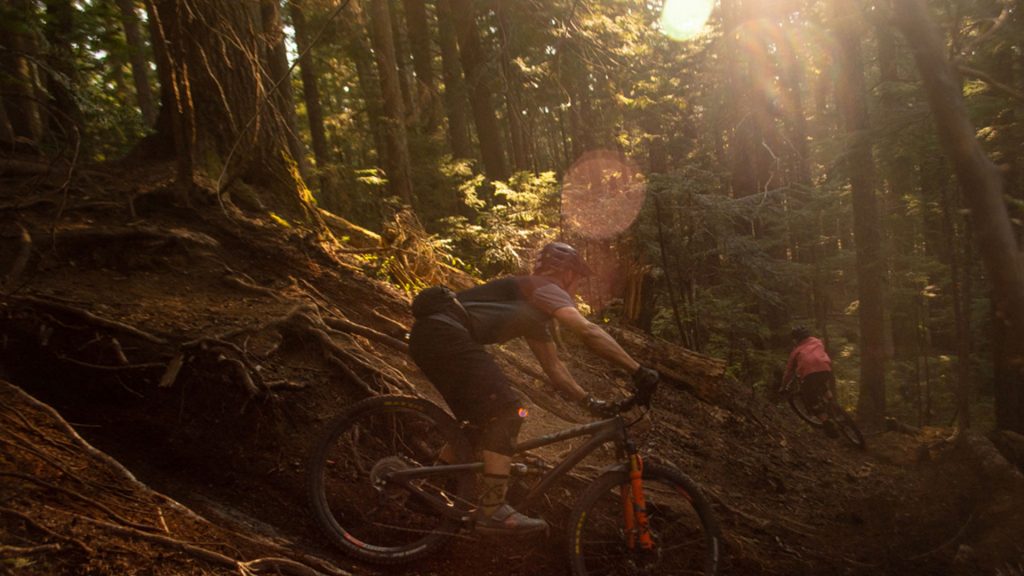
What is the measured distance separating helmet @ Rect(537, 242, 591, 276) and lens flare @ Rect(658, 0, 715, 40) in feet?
54.7

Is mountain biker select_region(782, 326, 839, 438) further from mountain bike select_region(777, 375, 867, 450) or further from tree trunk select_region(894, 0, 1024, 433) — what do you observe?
tree trunk select_region(894, 0, 1024, 433)

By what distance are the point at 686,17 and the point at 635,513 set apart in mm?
18119

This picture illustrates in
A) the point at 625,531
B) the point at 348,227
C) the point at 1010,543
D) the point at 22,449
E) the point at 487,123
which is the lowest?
the point at 1010,543

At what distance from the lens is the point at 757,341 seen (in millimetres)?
17547

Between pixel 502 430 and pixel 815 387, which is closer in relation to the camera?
pixel 502 430

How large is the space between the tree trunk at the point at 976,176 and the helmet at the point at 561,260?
19.7ft

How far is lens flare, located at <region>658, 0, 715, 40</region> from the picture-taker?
58.4ft

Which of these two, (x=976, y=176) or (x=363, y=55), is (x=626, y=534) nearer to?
(x=976, y=176)

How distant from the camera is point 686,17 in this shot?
1834cm

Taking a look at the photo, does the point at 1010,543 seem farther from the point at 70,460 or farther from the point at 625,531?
the point at 70,460

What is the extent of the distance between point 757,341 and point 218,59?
15.7 meters

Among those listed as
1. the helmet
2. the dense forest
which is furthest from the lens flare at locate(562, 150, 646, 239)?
the helmet

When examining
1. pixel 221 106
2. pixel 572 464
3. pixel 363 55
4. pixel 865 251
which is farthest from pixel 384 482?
pixel 865 251

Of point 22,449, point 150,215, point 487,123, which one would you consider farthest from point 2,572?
point 487,123
